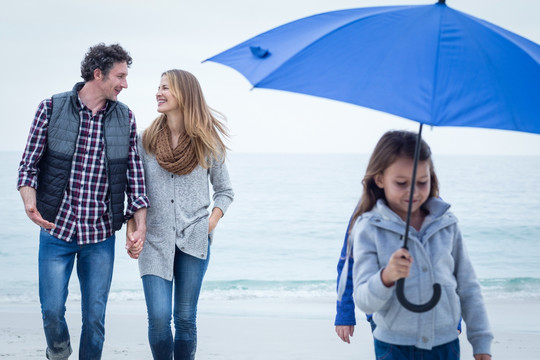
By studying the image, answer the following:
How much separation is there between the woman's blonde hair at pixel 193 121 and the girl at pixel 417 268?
1525 millimetres

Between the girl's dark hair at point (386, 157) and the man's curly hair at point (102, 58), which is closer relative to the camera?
the girl's dark hair at point (386, 157)

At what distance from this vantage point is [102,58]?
409cm

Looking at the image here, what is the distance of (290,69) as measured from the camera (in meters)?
2.68

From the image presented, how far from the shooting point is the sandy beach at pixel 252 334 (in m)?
6.33

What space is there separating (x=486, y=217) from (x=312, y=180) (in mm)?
10558

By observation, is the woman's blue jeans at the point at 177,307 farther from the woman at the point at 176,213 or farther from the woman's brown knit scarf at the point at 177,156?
the woman's brown knit scarf at the point at 177,156

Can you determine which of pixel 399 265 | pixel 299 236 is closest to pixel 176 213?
pixel 399 265

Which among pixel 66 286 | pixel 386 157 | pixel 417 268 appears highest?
pixel 386 157

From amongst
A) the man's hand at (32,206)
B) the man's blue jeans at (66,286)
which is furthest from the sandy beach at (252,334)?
the man's hand at (32,206)

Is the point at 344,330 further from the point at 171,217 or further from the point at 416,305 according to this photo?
the point at 171,217

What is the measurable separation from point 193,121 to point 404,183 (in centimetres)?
173

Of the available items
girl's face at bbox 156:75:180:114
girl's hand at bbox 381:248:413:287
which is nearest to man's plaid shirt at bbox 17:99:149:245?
girl's face at bbox 156:75:180:114

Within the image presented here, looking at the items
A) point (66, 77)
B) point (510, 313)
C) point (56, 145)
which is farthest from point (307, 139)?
point (56, 145)

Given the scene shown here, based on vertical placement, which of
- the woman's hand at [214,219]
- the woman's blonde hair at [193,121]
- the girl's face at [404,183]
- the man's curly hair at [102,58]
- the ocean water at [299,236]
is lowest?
the ocean water at [299,236]
